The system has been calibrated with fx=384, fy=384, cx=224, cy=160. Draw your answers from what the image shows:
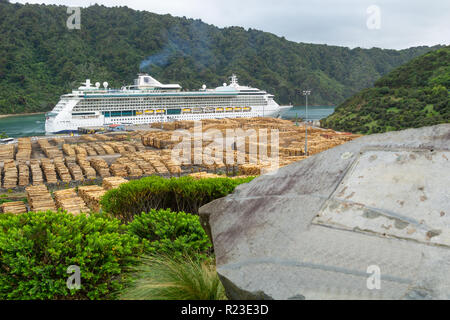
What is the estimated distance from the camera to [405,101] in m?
46.6

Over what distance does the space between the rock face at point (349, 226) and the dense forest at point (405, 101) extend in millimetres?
37342

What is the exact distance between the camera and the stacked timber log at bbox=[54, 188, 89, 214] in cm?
1184

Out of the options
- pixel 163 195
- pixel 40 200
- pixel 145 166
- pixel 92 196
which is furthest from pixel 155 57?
pixel 163 195

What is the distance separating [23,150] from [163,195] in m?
29.7

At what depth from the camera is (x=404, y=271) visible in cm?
211

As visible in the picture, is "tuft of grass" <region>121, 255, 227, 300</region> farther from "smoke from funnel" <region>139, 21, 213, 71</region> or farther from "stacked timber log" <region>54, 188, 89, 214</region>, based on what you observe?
"smoke from funnel" <region>139, 21, 213, 71</region>

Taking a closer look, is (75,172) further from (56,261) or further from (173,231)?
(56,261)

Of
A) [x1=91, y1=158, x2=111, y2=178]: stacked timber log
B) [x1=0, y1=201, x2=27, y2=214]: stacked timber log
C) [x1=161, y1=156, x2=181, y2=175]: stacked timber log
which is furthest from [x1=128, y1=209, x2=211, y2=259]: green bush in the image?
[x1=91, y1=158, x2=111, y2=178]: stacked timber log

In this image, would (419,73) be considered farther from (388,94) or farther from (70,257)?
(70,257)

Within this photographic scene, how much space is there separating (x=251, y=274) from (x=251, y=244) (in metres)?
0.29

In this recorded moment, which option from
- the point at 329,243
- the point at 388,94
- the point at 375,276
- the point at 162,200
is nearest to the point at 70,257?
the point at 329,243

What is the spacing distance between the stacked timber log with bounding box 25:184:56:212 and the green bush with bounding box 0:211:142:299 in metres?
10.3

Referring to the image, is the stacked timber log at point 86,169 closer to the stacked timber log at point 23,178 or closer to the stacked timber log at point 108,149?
the stacked timber log at point 23,178

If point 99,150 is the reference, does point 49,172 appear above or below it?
below
